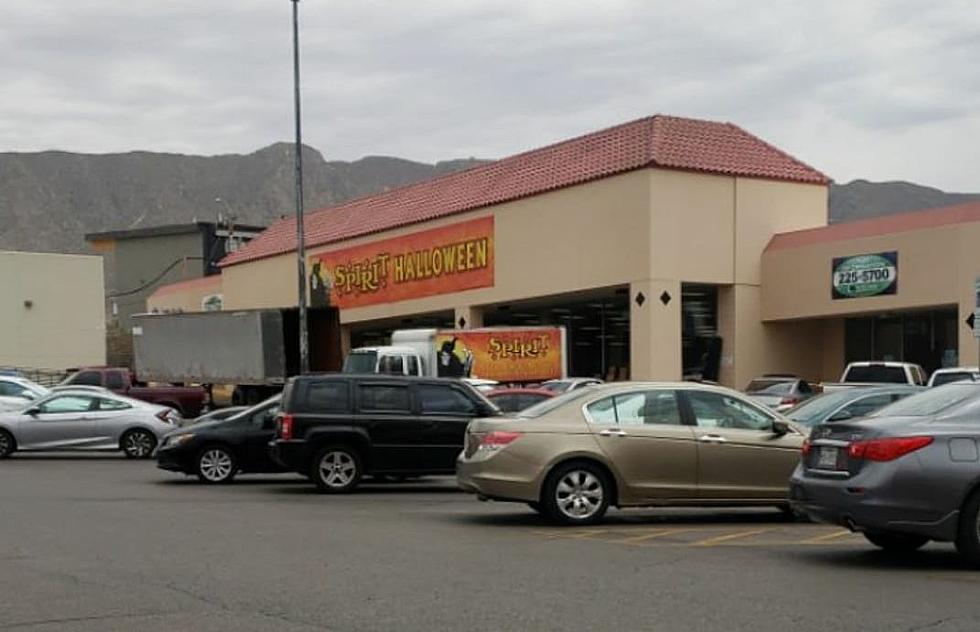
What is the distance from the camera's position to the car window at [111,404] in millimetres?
26125

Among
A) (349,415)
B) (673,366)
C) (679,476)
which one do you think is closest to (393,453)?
(349,415)

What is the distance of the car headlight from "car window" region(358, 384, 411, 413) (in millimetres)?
3402

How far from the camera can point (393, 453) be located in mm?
18406

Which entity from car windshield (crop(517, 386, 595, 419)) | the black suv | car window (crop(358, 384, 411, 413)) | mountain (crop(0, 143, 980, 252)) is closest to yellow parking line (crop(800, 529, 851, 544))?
car windshield (crop(517, 386, 595, 419))

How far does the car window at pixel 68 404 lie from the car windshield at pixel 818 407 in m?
14.6

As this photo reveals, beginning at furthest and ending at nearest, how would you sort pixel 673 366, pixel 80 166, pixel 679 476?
pixel 80 166
pixel 673 366
pixel 679 476

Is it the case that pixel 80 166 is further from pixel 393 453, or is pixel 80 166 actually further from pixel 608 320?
pixel 393 453

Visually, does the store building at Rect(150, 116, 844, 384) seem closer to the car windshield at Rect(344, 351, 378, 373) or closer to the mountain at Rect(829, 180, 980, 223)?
the car windshield at Rect(344, 351, 378, 373)

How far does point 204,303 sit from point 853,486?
61245 millimetres

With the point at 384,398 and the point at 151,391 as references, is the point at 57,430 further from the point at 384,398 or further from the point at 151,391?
the point at 384,398

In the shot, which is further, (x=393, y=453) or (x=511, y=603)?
(x=393, y=453)

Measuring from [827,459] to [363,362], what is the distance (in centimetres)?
2328

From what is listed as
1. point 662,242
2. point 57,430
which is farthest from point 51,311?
point 57,430

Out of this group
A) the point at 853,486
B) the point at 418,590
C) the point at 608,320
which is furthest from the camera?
the point at 608,320
